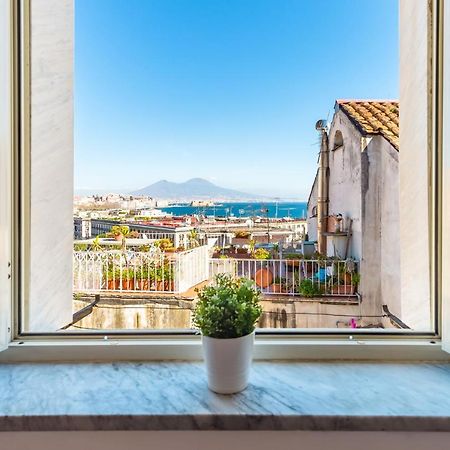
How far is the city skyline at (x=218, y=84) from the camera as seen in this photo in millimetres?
1375

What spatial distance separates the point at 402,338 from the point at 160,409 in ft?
1.89

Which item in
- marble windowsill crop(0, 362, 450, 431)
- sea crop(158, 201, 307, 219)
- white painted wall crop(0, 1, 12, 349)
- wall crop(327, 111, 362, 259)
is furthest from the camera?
wall crop(327, 111, 362, 259)

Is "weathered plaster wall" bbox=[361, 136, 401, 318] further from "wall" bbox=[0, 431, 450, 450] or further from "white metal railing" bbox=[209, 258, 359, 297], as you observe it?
"wall" bbox=[0, 431, 450, 450]

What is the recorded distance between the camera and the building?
213 centimetres

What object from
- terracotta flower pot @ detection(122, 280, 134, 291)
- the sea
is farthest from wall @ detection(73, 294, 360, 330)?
the sea

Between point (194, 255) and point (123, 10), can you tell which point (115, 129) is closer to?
point (123, 10)

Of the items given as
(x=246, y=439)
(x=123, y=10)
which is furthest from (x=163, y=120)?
(x=246, y=439)

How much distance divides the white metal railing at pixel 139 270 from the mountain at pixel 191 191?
1.31 ft

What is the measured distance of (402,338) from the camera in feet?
2.66

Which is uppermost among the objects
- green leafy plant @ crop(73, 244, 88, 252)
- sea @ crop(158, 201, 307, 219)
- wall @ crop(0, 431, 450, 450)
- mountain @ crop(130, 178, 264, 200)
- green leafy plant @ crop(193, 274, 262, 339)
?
mountain @ crop(130, 178, 264, 200)

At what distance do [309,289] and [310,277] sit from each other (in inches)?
4.5

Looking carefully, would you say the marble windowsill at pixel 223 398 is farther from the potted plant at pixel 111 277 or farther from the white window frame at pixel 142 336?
the potted plant at pixel 111 277

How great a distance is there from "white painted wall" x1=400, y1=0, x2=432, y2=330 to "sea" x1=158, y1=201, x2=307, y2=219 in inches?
26.3

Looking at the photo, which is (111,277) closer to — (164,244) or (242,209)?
(164,244)
